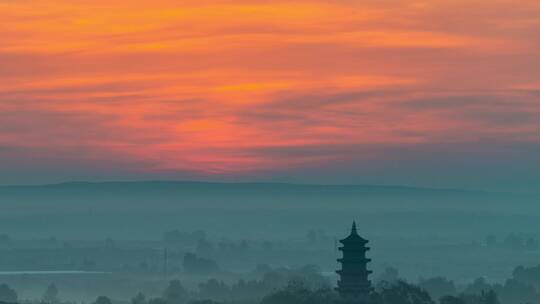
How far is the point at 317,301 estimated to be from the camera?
599ft

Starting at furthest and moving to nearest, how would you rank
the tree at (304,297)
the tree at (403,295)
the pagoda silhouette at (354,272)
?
the tree at (403,295), the tree at (304,297), the pagoda silhouette at (354,272)

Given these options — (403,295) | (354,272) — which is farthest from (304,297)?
(354,272)

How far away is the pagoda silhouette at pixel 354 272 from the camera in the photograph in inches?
6609

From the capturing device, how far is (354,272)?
170 metres

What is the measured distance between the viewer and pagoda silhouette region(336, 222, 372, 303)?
551 feet

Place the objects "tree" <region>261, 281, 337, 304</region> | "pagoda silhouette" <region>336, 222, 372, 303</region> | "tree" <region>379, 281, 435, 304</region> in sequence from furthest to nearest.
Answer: "tree" <region>379, 281, 435, 304</region> → "tree" <region>261, 281, 337, 304</region> → "pagoda silhouette" <region>336, 222, 372, 303</region>

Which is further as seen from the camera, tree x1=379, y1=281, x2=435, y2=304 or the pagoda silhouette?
tree x1=379, y1=281, x2=435, y2=304

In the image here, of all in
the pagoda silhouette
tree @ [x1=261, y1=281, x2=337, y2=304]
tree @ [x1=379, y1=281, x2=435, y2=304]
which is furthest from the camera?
tree @ [x1=379, y1=281, x2=435, y2=304]

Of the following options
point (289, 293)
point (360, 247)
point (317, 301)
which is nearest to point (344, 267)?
point (360, 247)

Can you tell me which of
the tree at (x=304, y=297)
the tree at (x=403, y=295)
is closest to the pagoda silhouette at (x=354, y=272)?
the tree at (x=304, y=297)

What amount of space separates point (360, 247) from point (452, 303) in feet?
85.4

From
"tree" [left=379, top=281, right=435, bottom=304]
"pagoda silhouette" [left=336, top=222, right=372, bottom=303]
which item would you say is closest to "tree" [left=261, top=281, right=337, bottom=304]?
"pagoda silhouette" [left=336, top=222, right=372, bottom=303]

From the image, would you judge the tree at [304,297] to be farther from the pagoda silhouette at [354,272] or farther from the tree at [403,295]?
the tree at [403,295]

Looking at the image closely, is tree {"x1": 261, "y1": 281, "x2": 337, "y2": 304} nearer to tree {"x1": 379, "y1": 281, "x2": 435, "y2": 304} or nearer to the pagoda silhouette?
the pagoda silhouette
